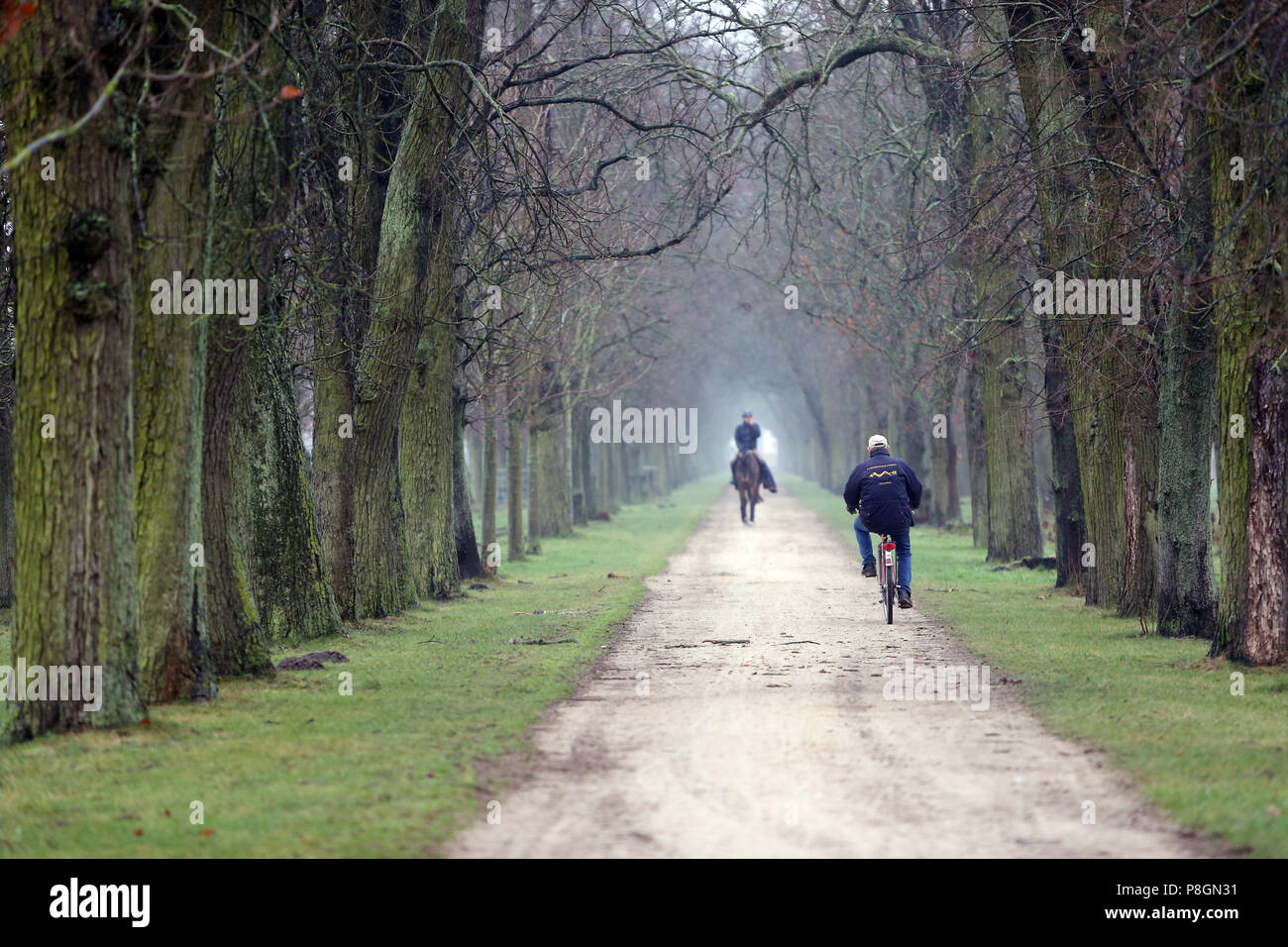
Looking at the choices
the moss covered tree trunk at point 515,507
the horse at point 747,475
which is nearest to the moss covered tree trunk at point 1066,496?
the moss covered tree trunk at point 515,507

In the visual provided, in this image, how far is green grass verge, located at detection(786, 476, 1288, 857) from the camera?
6812 mm

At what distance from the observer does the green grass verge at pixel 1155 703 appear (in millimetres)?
6812

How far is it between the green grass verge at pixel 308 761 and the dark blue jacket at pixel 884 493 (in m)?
3.45

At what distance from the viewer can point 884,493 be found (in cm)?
1561

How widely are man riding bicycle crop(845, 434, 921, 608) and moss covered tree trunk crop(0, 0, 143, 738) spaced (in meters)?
8.80

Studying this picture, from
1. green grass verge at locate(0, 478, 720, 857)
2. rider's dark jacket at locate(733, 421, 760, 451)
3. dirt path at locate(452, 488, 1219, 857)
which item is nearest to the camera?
dirt path at locate(452, 488, 1219, 857)

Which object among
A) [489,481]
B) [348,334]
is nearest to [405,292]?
[348,334]

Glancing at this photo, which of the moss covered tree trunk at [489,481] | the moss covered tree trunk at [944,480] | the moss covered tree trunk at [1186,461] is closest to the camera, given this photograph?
the moss covered tree trunk at [1186,461]

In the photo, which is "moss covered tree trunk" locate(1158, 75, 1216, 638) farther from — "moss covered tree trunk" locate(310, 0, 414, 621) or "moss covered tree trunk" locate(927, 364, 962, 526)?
"moss covered tree trunk" locate(927, 364, 962, 526)

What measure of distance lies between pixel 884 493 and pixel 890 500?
0.35 feet

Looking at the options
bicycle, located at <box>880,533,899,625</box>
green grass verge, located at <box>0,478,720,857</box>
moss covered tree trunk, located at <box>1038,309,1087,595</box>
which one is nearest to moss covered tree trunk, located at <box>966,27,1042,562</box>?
moss covered tree trunk, located at <box>1038,309,1087,595</box>

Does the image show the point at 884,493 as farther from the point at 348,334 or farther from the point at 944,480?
the point at 944,480

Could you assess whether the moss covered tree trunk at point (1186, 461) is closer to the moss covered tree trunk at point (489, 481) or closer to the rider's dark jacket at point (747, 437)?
the moss covered tree trunk at point (489, 481)

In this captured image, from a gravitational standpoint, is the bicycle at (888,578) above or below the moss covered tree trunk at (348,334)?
below
